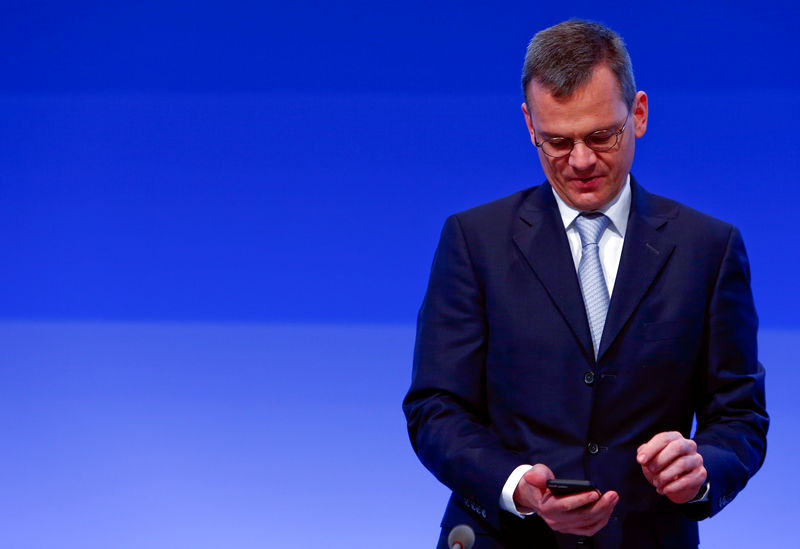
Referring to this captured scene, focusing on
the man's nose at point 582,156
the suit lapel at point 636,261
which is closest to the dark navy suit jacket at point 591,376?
the suit lapel at point 636,261

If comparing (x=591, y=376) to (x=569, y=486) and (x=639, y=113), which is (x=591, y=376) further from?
(x=639, y=113)

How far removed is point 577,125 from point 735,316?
13.9 inches

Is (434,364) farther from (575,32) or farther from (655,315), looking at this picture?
(575,32)

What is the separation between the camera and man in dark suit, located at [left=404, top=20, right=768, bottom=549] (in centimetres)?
148

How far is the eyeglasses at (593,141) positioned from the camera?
151cm

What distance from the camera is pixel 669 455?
132 centimetres

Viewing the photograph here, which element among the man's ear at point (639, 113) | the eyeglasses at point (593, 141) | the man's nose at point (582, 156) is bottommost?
the man's nose at point (582, 156)

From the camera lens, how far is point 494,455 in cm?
144

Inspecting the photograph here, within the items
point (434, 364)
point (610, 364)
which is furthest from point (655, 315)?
point (434, 364)

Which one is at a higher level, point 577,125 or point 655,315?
point 577,125

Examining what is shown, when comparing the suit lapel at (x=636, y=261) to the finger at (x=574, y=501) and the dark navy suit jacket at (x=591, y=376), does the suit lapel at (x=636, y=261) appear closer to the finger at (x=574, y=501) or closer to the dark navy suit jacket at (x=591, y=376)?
the dark navy suit jacket at (x=591, y=376)

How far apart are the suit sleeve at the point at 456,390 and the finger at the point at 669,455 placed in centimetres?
19

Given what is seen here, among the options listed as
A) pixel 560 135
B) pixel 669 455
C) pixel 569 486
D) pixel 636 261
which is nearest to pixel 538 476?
pixel 569 486

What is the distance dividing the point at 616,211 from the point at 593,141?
0.42ft
